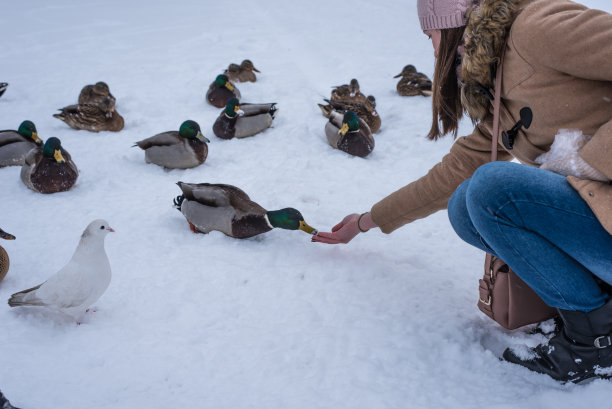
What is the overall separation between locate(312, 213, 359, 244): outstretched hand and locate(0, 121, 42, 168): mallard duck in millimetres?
2934

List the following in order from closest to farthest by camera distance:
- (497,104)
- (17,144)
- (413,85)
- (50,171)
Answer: (497,104) → (50,171) → (17,144) → (413,85)

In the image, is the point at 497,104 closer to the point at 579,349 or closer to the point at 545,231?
the point at 545,231

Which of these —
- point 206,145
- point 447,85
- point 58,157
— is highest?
point 447,85

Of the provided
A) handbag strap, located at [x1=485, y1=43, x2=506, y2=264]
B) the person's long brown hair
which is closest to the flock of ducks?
the person's long brown hair

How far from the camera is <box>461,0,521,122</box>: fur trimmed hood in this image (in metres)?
1.58

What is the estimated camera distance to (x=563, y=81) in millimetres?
1499

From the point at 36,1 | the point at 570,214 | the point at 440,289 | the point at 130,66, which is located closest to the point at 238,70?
the point at 130,66

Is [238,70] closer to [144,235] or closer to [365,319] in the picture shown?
[144,235]

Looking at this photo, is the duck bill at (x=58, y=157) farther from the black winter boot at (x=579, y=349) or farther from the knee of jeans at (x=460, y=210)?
the black winter boot at (x=579, y=349)

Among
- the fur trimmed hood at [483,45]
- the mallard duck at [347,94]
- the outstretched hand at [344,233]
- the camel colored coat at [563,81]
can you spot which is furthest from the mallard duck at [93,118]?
the camel colored coat at [563,81]

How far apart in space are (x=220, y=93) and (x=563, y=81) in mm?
4743

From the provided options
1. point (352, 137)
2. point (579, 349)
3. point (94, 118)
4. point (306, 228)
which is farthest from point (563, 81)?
point (94, 118)

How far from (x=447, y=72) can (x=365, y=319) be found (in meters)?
1.09

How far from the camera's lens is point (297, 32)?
31.9 ft
